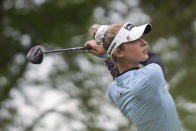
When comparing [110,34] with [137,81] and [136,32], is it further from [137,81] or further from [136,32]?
[137,81]

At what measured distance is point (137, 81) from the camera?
12.9 feet

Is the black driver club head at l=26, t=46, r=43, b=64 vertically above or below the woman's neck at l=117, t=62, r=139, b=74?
above

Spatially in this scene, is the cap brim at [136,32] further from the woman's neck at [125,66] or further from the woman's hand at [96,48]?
the woman's hand at [96,48]

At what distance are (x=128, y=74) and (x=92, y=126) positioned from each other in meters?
9.47

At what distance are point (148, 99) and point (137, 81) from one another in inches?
5.1

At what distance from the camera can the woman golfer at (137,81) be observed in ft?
12.9

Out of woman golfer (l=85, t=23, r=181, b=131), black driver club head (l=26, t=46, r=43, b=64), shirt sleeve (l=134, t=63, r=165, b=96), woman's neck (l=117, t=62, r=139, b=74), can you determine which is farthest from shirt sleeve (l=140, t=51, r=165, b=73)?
black driver club head (l=26, t=46, r=43, b=64)

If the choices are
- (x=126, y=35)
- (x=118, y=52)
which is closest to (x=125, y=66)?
(x=118, y=52)

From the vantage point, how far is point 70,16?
45.1ft

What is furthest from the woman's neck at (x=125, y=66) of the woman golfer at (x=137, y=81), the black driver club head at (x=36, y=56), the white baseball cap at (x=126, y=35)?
the black driver club head at (x=36, y=56)

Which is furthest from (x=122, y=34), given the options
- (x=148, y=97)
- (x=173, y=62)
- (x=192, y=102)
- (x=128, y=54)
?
(x=173, y=62)

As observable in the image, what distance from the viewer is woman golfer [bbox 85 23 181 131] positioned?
12.9ft

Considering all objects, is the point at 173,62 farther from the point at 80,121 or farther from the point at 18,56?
the point at 18,56

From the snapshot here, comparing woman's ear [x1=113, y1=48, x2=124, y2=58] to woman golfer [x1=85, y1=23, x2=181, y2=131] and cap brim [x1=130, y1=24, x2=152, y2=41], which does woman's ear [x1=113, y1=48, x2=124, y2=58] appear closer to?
woman golfer [x1=85, y1=23, x2=181, y2=131]
